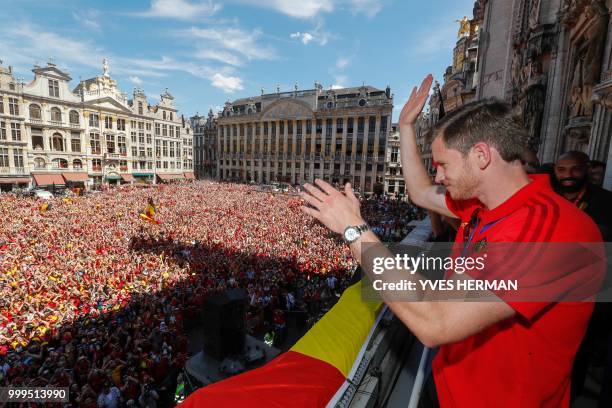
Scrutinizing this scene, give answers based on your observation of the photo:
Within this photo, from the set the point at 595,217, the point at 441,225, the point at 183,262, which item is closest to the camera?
the point at 441,225

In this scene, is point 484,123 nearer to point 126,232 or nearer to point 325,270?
point 325,270

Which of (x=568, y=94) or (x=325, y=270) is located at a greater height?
(x=568, y=94)

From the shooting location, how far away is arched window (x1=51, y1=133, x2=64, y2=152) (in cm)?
4166

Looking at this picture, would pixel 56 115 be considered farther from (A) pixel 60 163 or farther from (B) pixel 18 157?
(B) pixel 18 157

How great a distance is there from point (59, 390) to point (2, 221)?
17.9 meters

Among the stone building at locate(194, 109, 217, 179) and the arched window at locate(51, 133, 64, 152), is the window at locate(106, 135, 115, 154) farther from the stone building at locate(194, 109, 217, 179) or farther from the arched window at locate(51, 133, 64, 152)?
the stone building at locate(194, 109, 217, 179)

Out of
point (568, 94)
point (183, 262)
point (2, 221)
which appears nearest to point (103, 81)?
point (2, 221)

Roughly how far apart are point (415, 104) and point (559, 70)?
9560mm

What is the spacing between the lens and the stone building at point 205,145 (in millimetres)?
78562

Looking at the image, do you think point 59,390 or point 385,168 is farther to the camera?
point 385,168

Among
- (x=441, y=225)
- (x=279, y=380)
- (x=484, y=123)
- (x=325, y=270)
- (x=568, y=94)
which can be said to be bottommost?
(x=325, y=270)

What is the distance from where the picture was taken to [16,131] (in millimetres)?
37719

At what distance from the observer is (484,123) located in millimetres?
1659

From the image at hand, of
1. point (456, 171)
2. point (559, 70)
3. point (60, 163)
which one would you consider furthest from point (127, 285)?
point (60, 163)
